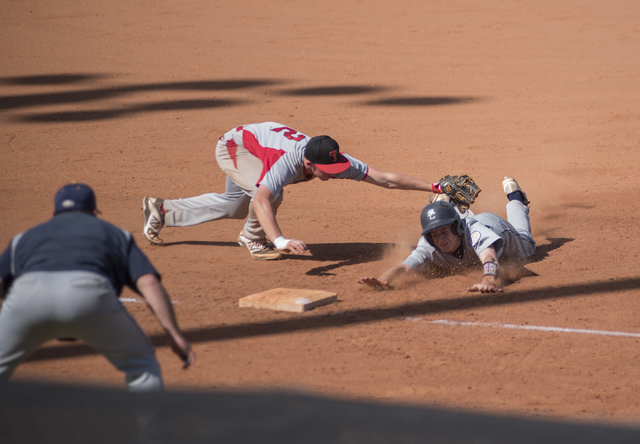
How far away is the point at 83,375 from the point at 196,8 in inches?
678

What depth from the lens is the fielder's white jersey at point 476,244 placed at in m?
5.58

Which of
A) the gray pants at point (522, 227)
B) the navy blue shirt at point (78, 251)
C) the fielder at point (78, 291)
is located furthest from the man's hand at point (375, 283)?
the navy blue shirt at point (78, 251)

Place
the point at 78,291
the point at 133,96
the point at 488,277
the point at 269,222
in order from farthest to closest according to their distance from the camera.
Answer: the point at 133,96 → the point at 269,222 → the point at 488,277 → the point at 78,291

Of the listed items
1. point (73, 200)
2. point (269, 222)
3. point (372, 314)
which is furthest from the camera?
point (269, 222)

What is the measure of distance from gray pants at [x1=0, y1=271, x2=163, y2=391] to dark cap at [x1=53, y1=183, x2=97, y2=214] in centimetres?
36

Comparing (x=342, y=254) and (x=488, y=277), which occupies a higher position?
(x=488, y=277)

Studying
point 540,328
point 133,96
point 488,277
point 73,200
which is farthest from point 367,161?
point 73,200

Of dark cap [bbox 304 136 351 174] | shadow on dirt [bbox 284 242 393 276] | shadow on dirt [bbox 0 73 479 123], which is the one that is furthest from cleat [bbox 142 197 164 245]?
shadow on dirt [bbox 0 73 479 123]

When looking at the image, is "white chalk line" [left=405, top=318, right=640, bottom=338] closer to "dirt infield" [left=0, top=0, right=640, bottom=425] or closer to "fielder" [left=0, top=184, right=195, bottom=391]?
"dirt infield" [left=0, top=0, right=640, bottom=425]

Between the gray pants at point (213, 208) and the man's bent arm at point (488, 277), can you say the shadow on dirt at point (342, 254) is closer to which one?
the gray pants at point (213, 208)

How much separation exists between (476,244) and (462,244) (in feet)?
0.64

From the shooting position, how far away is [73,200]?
292 centimetres

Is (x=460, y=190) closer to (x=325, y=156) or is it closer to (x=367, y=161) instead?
(x=325, y=156)

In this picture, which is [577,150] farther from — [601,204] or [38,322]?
[38,322]
